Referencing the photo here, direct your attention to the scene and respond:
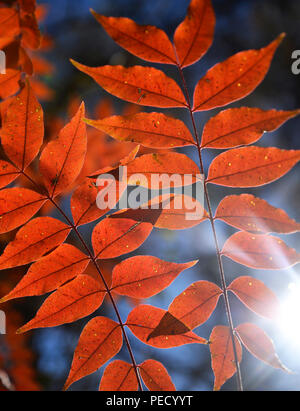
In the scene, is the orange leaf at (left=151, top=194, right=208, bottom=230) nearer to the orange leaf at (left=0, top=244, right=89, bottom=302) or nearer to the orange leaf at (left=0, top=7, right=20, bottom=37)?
the orange leaf at (left=0, top=244, right=89, bottom=302)

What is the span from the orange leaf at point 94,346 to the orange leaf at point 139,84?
0.38 metres

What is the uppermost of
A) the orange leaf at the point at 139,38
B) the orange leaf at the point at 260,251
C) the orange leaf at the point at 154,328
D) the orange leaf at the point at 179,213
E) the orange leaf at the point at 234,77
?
the orange leaf at the point at 139,38

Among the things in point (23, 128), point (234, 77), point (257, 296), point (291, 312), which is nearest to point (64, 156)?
point (23, 128)

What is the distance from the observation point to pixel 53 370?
10.0 ft

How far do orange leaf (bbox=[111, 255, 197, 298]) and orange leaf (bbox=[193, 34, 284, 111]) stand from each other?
0.91ft

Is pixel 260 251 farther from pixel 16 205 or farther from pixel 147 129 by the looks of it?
pixel 16 205

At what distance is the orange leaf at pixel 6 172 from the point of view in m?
0.60

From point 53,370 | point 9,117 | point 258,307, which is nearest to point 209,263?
point 53,370

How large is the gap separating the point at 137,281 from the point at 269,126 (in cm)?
33

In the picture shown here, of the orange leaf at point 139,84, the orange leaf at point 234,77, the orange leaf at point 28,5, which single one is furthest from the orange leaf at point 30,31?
the orange leaf at point 234,77

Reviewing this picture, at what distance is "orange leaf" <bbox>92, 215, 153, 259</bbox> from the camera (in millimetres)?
613

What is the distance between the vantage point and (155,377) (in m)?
0.64

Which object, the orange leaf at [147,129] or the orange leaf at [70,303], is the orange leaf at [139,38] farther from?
the orange leaf at [70,303]

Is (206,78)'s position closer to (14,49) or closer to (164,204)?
(164,204)
